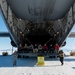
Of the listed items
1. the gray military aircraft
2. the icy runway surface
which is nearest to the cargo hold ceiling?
the gray military aircraft

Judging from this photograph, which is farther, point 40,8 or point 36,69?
point 40,8

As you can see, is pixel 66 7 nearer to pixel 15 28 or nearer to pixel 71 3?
pixel 71 3

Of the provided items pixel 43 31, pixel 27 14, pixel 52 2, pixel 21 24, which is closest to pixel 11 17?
pixel 27 14

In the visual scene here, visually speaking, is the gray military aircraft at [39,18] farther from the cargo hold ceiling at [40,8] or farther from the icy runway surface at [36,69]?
the icy runway surface at [36,69]

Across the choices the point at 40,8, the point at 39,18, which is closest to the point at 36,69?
the point at 40,8

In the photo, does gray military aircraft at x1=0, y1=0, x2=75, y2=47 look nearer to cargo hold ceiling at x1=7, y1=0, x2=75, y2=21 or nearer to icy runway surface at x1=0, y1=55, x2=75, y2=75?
cargo hold ceiling at x1=7, y1=0, x2=75, y2=21

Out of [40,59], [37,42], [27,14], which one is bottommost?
[40,59]

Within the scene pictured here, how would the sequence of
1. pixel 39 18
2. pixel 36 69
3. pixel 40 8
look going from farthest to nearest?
pixel 39 18, pixel 40 8, pixel 36 69

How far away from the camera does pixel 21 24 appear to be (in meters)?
24.3

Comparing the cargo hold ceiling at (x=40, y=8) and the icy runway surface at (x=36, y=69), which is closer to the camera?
the icy runway surface at (x=36, y=69)

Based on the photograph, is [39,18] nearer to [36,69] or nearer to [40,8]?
[40,8]

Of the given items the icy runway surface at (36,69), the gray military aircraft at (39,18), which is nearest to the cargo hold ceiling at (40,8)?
the gray military aircraft at (39,18)

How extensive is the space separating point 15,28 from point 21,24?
133 cm

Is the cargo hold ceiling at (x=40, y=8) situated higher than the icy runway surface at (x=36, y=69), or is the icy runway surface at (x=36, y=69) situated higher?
the cargo hold ceiling at (x=40, y=8)
